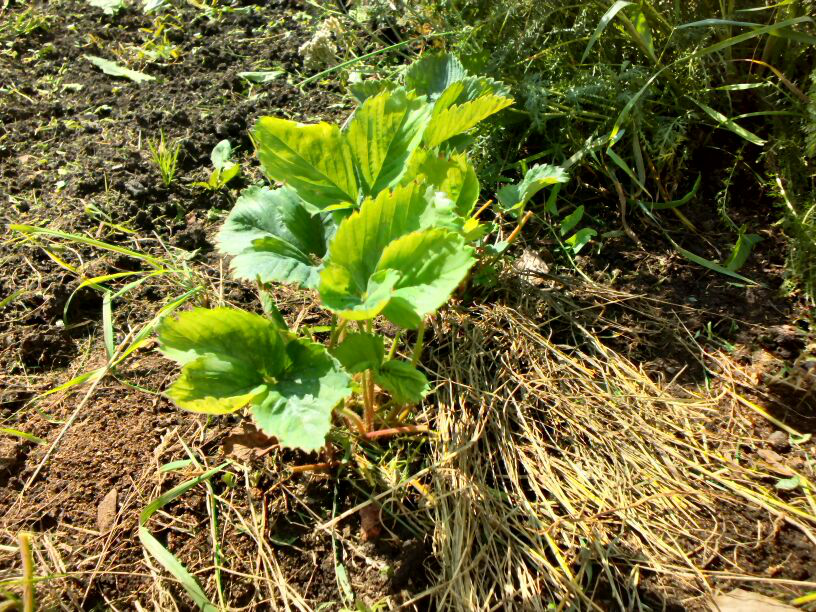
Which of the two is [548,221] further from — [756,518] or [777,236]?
[756,518]

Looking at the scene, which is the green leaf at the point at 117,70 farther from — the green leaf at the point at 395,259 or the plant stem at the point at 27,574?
the plant stem at the point at 27,574

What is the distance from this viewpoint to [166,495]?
120 centimetres

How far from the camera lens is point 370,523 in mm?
1250

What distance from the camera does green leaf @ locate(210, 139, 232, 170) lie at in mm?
1915

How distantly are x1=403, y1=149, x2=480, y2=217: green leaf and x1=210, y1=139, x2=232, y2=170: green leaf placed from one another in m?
0.83

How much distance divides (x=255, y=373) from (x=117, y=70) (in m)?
1.71

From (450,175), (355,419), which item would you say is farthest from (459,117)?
(355,419)

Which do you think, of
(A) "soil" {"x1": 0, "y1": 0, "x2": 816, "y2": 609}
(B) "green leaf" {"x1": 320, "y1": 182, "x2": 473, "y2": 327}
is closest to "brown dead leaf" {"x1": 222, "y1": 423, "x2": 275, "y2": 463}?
(A) "soil" {"x1": 0, "y1": 0, "x2": 816, "y2": 609}

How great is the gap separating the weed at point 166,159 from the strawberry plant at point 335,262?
0.74 meters

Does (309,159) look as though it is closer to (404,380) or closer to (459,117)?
(459,117)

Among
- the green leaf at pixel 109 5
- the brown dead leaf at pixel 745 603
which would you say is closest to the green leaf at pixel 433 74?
the brown dead leaf at pixel 745 603

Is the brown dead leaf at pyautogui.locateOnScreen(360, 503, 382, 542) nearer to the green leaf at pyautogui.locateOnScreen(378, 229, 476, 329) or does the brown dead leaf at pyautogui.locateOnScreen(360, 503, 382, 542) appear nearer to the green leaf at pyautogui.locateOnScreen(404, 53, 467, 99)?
the green leaf at pyautogui.locateOnScreen(378, 229, 476, 329)

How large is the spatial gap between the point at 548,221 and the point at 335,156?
0.83 meters

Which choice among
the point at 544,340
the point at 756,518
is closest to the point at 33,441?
the point at 544,340
